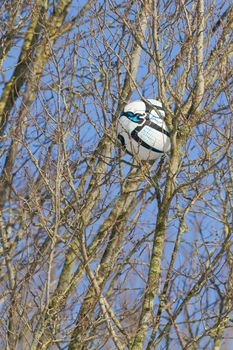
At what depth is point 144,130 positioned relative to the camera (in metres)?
6.71

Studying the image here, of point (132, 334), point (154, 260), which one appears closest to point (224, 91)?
point (154, 260)

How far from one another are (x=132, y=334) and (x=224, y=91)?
2119 mm

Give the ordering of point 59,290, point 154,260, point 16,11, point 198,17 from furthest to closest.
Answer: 1. point 16,11
2. point 59,290
3. point 198,17
4. point 154,260

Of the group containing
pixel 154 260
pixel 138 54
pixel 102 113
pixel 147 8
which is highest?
pixel 138 54

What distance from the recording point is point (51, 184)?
300 inches

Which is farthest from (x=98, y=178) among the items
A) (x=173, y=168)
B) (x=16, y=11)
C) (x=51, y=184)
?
(x=16, y=11)

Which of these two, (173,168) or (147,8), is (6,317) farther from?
(147,8)

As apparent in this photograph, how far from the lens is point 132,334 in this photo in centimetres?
680

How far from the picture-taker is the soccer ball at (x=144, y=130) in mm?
6715

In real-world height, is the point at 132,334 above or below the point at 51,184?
below

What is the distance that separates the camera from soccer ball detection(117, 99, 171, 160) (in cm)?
671

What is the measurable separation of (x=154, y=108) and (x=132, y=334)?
178 cm

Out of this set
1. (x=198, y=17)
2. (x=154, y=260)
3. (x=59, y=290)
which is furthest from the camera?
(x=59, y=290)

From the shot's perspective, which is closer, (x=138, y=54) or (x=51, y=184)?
(x=51, y=184)
